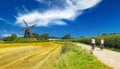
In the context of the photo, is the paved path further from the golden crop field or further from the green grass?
the golden crop field

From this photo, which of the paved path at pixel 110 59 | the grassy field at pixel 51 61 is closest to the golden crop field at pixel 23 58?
the grassy field at pixel 51 61

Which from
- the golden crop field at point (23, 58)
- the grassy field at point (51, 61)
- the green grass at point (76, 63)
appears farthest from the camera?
the golden crop field at point (23, 58)

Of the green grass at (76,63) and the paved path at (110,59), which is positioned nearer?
the green grass at (76,63)

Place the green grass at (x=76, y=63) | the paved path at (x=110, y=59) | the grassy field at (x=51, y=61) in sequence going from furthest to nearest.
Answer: the paved path at (x=110, y=59), the grassy field at (x=51, y=61), the green grass at (x=76, y=63)

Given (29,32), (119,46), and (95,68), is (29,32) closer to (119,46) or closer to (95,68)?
(119,46)

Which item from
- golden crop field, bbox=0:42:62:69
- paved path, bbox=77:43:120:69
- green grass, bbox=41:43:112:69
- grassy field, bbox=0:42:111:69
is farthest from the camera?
golden crop field, bbox=0:42:62:69

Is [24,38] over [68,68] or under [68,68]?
over

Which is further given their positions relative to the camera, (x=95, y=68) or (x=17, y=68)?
(x=17, y=68)

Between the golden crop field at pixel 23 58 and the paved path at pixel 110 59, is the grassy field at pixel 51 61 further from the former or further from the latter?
the paved path at pixel 110 59

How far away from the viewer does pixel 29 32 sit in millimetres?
137375

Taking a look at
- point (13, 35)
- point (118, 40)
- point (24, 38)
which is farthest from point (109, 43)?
point (13, 35)

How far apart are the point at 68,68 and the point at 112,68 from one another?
234 cm

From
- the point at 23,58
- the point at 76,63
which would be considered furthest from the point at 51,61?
the point at 23,58

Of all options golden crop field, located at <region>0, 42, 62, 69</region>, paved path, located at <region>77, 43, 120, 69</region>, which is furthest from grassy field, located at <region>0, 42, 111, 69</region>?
paved path, located at <region>77, 43, 120, 69</region>
